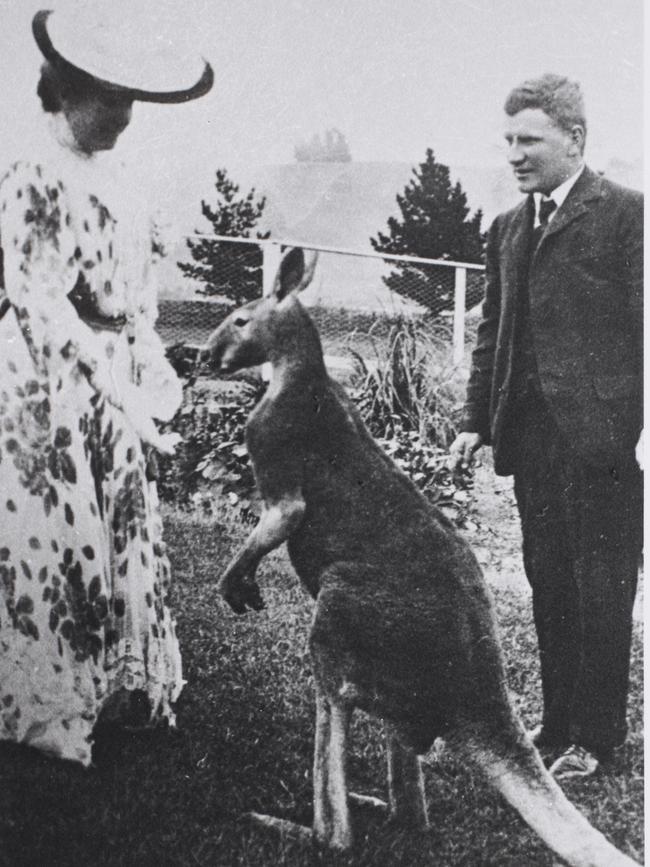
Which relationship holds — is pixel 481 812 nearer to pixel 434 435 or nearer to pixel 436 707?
pixel 436 707

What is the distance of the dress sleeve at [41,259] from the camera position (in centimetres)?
295

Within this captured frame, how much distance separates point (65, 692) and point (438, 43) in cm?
244

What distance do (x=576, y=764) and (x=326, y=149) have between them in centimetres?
212

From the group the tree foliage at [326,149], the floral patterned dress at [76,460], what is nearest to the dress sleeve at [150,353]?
the floral patterned dress at [76,460]

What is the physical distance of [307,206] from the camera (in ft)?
10.4

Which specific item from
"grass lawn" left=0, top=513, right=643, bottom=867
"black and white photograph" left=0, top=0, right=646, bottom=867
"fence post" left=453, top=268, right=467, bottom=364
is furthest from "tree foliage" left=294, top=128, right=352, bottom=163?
"grass lawn" left=0, top=513, right=643, bottom=867

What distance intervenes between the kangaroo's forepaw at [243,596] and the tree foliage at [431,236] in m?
1.12

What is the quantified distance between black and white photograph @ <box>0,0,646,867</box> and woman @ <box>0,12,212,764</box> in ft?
0.03

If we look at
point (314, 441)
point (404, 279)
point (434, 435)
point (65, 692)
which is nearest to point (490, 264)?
point (404, 279)

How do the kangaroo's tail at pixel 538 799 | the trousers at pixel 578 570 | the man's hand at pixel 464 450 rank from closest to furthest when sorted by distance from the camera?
the kangaroo's tail at pixel 538 799 < the trousers at pixel 578 570 < the man's hand at pixel 464 450

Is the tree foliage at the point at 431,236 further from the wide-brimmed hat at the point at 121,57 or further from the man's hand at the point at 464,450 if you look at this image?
the wide-brimmed hat at the point at 121,57

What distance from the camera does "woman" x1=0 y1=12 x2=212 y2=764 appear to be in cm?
298

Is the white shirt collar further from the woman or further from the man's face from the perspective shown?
the woman

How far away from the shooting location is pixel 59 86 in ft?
9.80
